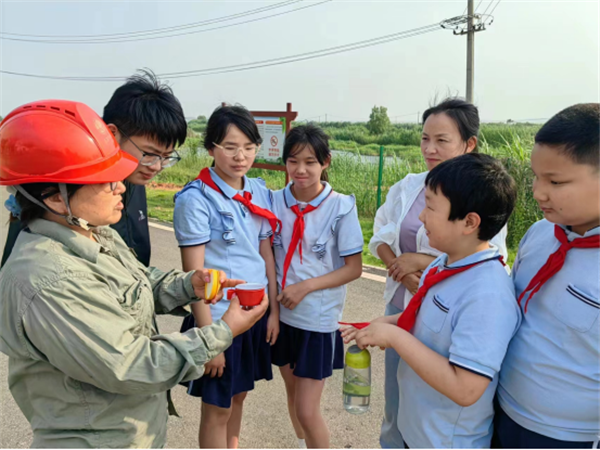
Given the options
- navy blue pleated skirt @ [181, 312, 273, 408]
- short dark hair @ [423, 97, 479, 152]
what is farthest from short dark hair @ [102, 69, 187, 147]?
short dark hair @ [423, 97, 479, 152]

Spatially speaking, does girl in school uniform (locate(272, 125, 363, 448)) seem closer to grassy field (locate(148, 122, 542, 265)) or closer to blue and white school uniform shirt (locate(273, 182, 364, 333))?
blue and white school uniform shirt (locate(273, 182, 364, 333))

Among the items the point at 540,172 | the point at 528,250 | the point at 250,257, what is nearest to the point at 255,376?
the point at 250,257

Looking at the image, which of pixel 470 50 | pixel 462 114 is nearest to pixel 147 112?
pixel 462 114

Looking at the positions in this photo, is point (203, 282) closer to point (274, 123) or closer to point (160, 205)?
point (274, 123)

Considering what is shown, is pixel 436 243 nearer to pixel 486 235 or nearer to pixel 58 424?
pixel 486 235

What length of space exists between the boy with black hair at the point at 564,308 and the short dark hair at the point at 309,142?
1.29m

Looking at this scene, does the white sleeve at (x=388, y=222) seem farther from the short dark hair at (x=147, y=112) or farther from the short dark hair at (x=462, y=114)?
the short dark hair at (x=147, y=112)

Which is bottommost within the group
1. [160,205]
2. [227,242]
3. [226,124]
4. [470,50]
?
[160,205]

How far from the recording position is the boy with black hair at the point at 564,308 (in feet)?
4.68

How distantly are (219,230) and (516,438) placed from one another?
5.20 feet

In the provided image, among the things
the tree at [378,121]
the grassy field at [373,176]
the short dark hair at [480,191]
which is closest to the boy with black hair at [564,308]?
the short dark hair at [480,191]

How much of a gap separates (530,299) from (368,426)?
73.3 inches

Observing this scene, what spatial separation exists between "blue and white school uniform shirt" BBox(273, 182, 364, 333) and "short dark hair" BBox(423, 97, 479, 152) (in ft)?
2.37

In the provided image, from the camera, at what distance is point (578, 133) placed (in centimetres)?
143
